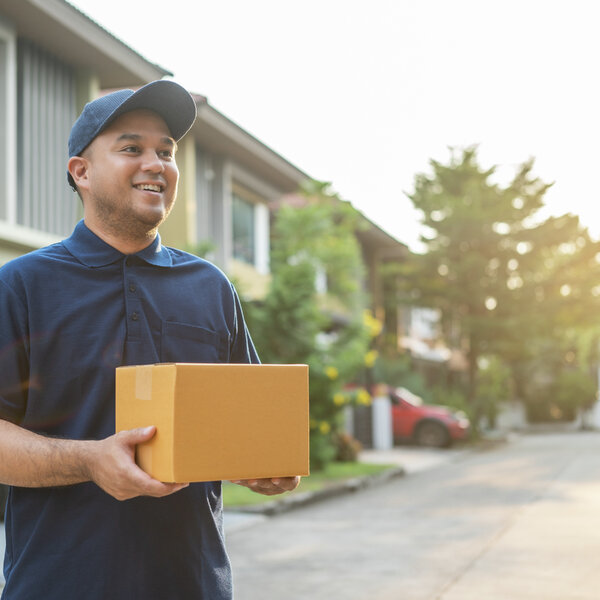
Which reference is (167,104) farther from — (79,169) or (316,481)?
(316,481)

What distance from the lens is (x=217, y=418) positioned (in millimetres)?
1924

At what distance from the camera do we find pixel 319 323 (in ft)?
51.5

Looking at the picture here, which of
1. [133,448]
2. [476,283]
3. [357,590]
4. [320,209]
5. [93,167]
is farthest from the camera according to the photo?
[476,283]

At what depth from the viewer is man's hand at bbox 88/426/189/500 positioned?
5.93 ft

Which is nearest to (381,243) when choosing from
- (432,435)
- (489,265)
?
(489,265)

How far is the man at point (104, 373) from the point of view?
77.9 inches

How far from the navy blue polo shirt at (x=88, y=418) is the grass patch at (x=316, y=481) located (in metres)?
9.64

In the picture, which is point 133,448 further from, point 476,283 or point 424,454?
point 476,283

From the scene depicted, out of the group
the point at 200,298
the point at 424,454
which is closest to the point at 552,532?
the point at 200,298

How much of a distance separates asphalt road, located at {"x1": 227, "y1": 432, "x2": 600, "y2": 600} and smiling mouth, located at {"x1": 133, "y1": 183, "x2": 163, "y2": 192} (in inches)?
200

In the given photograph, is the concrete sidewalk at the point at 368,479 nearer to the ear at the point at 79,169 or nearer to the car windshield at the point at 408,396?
the car windshield at the point at 408,396

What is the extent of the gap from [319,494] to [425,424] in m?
12.4

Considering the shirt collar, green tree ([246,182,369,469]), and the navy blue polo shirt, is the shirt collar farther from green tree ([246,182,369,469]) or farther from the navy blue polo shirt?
green tree ([246,182,369,469])

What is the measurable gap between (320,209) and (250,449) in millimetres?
15736
